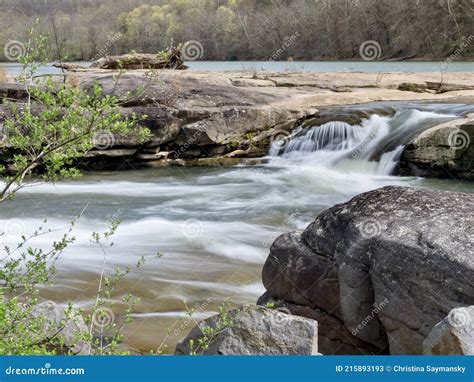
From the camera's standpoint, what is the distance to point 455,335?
3.45 m

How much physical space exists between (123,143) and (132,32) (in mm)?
57620

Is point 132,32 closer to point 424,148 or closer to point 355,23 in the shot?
point 355,23

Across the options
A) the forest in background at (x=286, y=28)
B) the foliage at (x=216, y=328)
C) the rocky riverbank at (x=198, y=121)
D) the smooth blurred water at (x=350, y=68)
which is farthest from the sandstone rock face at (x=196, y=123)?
the forest in background at (x=286, y=28)

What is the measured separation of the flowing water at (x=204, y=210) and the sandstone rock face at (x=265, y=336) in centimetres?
163

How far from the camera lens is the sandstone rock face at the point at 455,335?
11.3ft

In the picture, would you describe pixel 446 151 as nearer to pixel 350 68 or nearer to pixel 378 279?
pixel 378 279

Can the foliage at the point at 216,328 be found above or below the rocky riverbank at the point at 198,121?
above

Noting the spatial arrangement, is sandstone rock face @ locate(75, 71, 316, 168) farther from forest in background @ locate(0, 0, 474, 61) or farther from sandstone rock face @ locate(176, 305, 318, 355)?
forest in background @ locate(0, 0, 474, 61)

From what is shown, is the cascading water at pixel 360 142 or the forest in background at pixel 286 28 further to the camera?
the forest in background at pixel 286 28

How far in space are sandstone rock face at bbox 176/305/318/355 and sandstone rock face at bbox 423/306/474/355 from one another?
70 cm

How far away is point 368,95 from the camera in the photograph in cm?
1695

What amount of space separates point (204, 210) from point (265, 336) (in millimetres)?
6861

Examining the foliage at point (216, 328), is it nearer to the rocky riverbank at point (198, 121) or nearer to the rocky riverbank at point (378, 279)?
the rocky riverbank at point (378, 279)

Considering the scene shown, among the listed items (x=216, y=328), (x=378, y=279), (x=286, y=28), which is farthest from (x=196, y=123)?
(x=286, y=28)
